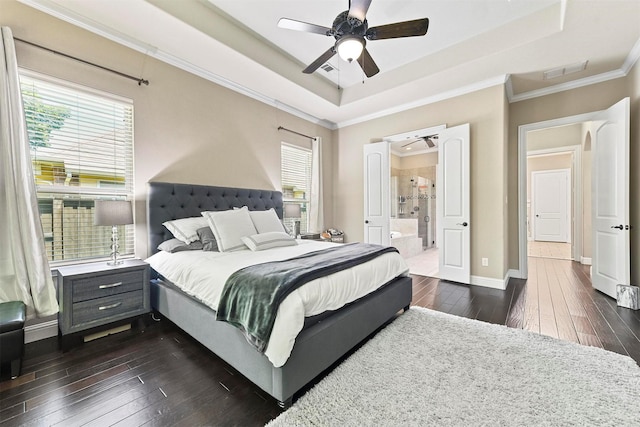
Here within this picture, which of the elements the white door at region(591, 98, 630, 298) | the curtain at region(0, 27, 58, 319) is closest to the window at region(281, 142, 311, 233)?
the curtain at region(0, 27, 58, 319)

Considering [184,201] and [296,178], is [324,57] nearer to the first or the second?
[184,201]

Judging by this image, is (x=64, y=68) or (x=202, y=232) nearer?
(x=64, y=68)

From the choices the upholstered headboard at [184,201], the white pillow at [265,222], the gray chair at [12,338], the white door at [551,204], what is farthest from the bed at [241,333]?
the white door at [551,204]

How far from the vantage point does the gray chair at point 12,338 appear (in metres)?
1.65

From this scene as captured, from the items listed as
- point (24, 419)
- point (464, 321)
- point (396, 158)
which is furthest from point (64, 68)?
point (396, 158)

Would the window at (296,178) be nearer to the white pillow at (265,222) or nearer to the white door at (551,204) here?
the white pillow at (265,222)

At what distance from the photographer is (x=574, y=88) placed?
3.73 m

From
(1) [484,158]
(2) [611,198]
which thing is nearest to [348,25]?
(1) [484,158]

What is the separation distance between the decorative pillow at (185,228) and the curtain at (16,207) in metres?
0.97

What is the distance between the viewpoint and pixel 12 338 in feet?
5.49

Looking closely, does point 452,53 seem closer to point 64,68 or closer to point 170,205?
point 170,205

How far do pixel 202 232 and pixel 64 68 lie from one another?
1910 mm

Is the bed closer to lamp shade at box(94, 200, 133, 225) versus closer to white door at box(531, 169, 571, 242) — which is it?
lamp shade at box(94, 200, 133, 225)

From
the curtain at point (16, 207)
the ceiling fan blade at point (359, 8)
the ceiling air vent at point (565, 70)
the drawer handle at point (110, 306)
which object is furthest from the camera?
the ceiling air vent at point (565, 70)
